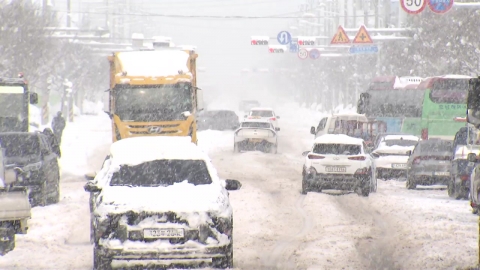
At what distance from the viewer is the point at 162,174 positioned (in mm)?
11359

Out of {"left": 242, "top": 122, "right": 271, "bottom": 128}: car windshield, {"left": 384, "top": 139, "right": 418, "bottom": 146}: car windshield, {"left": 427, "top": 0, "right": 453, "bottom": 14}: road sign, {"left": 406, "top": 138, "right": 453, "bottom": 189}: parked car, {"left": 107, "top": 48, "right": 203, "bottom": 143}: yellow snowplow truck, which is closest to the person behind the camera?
{"left": 406, "top": 138, "right": 453, "bottom": 189}: parked car

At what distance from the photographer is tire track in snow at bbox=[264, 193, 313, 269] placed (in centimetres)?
1155

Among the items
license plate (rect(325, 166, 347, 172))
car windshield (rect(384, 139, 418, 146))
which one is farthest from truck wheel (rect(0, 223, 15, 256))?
car windshield (rect(384, 139, 418, 146))

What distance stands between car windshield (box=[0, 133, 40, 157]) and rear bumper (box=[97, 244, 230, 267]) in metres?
8.78

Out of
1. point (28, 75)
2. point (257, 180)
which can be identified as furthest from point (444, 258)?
point (28, 75)

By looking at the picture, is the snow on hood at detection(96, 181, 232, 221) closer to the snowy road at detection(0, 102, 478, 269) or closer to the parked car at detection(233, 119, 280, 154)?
the snowy road at detection(0, 102, 478, 269)

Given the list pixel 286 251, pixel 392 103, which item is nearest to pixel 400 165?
pixel 286 251

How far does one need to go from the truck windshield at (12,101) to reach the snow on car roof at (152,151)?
57.6 feet

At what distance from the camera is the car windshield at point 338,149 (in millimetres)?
20969

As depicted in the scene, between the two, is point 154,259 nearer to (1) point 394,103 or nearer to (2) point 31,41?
(1) point 394,103

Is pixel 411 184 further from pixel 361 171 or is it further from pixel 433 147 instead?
pixel 361 171

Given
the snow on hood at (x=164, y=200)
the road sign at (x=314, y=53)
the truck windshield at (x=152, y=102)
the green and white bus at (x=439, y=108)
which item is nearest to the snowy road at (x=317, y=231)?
the snow on hood at (x=164, y=200)

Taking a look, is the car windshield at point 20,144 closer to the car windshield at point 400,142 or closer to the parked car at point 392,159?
the parked car at point 392,159

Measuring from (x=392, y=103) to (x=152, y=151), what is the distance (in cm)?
3018
